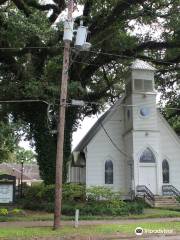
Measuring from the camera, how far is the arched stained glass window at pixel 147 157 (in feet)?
118

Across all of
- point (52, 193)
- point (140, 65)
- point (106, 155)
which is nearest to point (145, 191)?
point (106, 155)

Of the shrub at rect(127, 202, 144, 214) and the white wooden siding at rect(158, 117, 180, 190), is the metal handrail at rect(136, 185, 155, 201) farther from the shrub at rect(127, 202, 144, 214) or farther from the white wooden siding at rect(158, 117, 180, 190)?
the shrub at rect(127, 202, 144, 214)

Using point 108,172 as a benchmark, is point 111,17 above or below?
above

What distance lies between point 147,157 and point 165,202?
166 inches

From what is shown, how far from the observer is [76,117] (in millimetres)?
37094

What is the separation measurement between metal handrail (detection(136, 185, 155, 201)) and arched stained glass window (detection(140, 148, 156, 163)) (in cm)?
213

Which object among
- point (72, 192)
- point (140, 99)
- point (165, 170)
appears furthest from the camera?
point (165, 170)

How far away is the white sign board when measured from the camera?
2641 cm

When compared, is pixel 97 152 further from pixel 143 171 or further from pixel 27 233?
pixel 27 233

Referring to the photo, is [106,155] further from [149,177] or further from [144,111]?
[144,111]

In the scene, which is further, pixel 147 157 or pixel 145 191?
pixel 147 157

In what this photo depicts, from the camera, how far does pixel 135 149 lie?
35.8 m

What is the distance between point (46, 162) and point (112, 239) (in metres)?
17.4

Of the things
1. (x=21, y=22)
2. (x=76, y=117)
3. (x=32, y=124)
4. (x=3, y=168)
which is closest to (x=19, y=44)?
(x=21, y=22)
